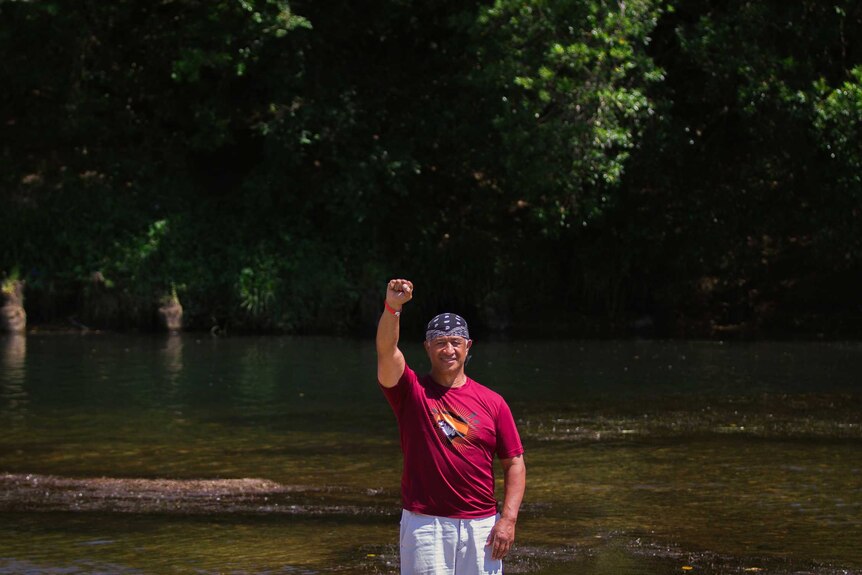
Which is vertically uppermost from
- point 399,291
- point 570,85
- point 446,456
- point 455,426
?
point 570,85

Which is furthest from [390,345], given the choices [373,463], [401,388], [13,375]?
[13,375]

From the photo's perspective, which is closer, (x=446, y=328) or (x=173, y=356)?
(x=446, y=328)

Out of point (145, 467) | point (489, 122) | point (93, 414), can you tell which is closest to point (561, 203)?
point (489, 122)

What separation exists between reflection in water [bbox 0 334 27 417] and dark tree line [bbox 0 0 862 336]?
2938 mm

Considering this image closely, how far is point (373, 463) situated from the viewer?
14398mm

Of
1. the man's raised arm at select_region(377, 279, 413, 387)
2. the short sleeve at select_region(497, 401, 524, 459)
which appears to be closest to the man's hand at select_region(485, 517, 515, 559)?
the short sleeve at select_region(497, 401, 524, 459)

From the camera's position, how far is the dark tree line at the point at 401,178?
28141mm

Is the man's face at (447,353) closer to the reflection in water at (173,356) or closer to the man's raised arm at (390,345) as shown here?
the man's raised arm at (390,345)

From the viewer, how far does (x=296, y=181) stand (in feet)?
107

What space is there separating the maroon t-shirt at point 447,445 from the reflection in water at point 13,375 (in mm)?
12626

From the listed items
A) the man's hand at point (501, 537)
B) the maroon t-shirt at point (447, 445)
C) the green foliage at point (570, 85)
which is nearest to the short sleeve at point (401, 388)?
the maroon t-shirt at point (447, 445)

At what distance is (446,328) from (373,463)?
795 cm

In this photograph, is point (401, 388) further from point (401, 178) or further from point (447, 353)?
point (401, 178)

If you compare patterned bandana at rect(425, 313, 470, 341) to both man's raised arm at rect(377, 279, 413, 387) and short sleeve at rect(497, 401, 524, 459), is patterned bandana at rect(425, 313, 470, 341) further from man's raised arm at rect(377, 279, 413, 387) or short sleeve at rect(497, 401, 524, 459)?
short sleeve at rect(497, 401, 524, 459)
